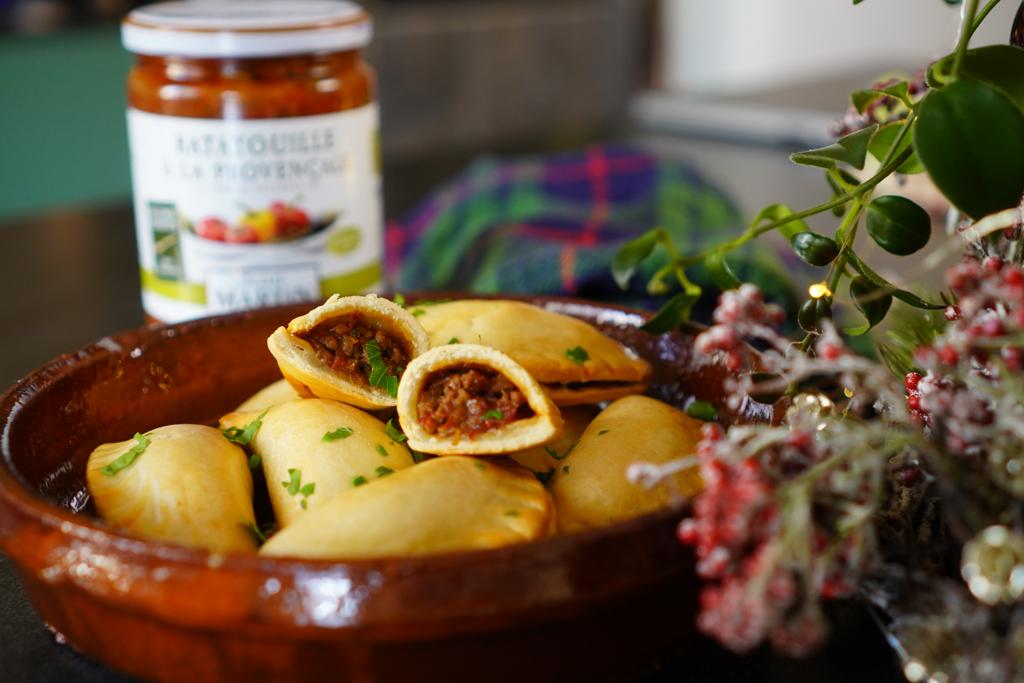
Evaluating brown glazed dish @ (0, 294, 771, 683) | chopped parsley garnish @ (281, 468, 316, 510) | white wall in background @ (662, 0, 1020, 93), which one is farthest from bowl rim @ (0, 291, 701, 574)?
white wall in background @ (662, 0, 1020, 93)

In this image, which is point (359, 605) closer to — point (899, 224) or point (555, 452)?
point (555, 452)

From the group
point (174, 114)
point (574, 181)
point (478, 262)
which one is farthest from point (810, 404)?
point (574, 181)

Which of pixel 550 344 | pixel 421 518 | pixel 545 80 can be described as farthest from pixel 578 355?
pixel 545 80

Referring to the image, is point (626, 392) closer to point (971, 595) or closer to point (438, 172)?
point (971, 595)

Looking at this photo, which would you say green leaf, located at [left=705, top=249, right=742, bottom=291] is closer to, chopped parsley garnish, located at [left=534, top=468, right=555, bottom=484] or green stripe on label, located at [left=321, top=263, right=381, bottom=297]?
chopped parsley garnish, located at [left=534, top=468, right=555, bottom=484]

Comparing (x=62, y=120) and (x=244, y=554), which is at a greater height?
(x=244, y=554)
